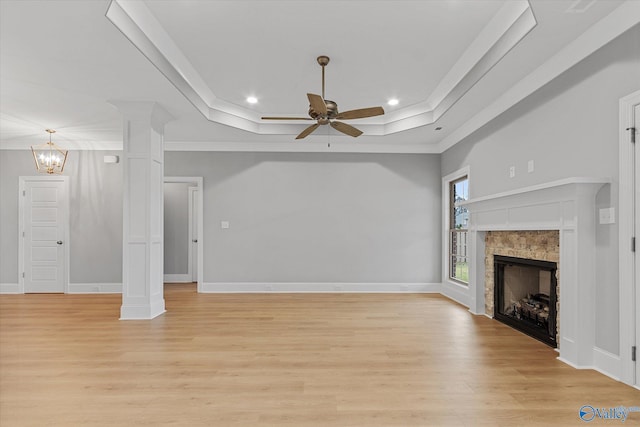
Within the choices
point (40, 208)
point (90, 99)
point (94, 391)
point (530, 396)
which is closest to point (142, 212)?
point (90, 99)

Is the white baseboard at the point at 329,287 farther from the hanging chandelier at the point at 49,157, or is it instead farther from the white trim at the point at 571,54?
the hanging chandelier at the point at 49,157

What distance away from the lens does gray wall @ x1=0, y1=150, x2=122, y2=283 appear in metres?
6.55

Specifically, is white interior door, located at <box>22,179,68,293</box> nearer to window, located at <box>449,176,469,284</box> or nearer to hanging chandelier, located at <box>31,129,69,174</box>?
hanging chandelier, located at <box>31,129,69,174</box>

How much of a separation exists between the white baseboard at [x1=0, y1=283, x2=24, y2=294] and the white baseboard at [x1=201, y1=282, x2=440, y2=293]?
3.62 metres

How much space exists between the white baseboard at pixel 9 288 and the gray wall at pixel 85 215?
7 centimetres

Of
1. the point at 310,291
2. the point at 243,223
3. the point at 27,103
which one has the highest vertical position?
the point at 27,103

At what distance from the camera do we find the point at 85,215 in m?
6.62

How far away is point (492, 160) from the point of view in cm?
463

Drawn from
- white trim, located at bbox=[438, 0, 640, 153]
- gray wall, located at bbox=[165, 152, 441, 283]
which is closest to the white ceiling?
white trim, located at bbox=[438, 0, 640, 153]

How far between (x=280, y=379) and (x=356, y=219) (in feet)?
13.9

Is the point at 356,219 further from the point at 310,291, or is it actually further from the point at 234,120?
the point at 234,120
